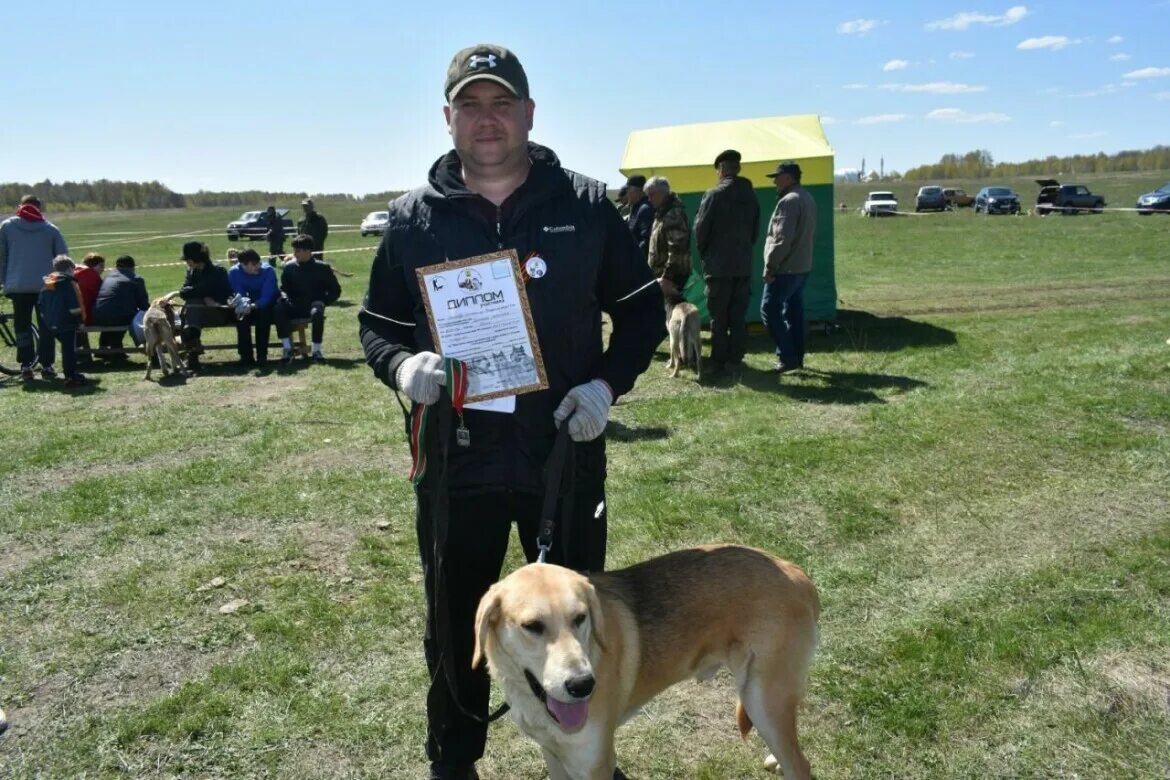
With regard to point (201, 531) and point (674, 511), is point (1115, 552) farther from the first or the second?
point (201, 531)

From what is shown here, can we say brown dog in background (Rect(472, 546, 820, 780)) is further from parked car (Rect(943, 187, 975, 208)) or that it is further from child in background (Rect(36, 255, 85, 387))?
parked car (Rect(943, 187, 975, 208))

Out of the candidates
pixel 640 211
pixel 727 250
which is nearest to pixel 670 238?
pixel 727 250

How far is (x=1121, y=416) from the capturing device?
735 cm

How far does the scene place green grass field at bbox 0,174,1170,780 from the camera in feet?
11.3

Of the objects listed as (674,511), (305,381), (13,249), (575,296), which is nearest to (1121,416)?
(674,511)

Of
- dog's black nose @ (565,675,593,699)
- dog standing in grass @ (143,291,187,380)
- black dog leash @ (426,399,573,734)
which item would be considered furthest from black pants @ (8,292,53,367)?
dog's black nose @ (565,675,593,699)

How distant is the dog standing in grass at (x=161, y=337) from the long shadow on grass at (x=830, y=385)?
7.17 metres

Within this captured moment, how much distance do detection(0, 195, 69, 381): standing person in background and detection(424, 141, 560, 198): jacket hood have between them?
10.3 m

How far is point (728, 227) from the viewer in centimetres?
946

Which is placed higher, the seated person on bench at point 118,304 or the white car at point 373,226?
the white car at point 373,226

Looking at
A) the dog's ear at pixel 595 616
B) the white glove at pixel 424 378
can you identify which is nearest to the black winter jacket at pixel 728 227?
the white glove at pixel 424 378

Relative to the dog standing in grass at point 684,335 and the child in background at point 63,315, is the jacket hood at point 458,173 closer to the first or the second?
the dog standing in grass at point 684,335

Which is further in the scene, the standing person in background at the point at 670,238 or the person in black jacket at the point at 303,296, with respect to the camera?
the person in black jacket at the point at 303,296

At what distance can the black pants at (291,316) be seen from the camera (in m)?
11.5
